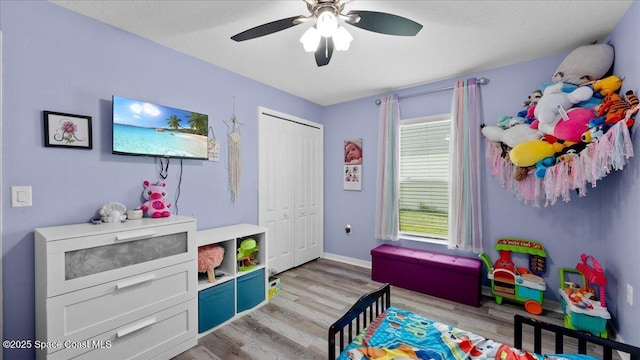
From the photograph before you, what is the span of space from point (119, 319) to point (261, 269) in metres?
1.22

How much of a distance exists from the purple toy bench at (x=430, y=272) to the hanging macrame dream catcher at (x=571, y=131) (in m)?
0.93

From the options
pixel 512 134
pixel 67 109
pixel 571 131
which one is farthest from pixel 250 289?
pixel 571 131

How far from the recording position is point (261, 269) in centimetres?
265

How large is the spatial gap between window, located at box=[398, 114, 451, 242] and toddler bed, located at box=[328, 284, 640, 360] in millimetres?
1977

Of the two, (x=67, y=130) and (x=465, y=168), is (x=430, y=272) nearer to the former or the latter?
(x=465, y=168)

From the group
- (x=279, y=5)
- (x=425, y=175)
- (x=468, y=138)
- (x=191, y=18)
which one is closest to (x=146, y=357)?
(x=191, y=18)

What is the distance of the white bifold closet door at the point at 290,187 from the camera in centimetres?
330

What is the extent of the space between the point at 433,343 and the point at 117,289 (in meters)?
1.92

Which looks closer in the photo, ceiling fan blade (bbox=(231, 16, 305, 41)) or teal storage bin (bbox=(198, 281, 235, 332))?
ceiling fan blade (bbox=(231, 16, 305, 41))

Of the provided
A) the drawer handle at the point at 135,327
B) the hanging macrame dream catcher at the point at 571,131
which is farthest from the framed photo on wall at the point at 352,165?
Answer: the drawer handle at the point at 135,327

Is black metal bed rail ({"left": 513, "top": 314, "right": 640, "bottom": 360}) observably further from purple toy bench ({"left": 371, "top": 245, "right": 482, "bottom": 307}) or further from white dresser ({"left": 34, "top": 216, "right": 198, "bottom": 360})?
white dresser ({"left": 34, "top": 216, "right": 198, "bottom": 360})

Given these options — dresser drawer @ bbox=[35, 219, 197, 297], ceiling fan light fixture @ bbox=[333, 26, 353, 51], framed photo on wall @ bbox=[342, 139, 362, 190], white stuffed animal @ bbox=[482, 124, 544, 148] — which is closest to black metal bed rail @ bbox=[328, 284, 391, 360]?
dresser drawer @ bbox=[35, 219, 197, 297]

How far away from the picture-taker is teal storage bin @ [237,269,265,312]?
2.45 m

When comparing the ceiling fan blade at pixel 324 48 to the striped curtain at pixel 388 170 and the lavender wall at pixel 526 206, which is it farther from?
the lavender wall at pixel 526 206
